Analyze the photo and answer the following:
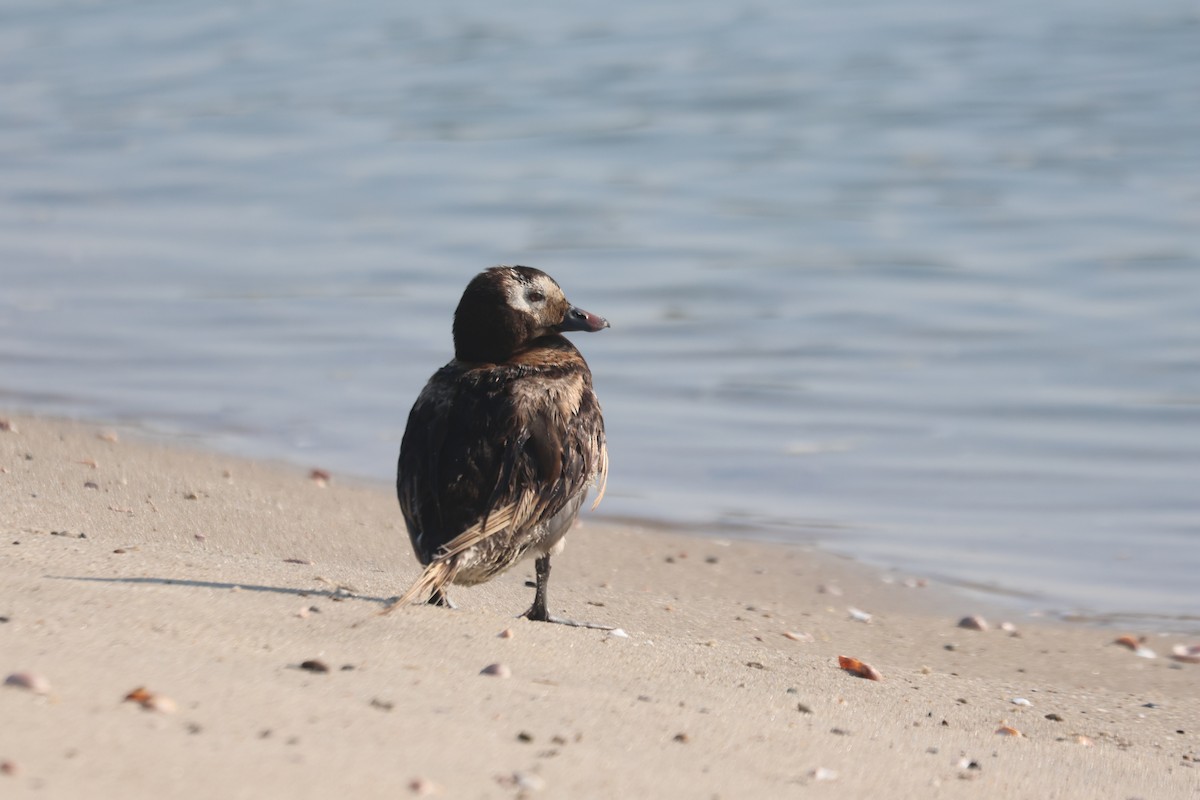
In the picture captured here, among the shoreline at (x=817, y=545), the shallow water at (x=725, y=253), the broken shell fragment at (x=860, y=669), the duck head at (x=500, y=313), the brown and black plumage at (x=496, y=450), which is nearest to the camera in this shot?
the brown and black plumage at (x=496, y=450)

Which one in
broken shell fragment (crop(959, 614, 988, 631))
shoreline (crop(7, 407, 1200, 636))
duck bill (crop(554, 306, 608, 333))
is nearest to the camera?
duck bill (crop(554, 306, 608, 333))

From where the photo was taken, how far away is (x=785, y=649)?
5.74 meters

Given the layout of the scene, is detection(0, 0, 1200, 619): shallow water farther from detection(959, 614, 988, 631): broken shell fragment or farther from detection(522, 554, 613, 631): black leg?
detection(522, 554, 613, 631): black leg

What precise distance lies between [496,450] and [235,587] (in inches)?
31.7

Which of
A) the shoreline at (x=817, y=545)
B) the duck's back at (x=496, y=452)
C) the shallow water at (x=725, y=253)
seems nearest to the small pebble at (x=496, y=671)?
the duck's back at (x=496, y=452)

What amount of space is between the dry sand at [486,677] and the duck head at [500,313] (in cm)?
80

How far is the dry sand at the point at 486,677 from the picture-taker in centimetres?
337

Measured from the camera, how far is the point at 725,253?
13.1 m

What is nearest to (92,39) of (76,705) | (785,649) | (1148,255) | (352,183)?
(352,183)

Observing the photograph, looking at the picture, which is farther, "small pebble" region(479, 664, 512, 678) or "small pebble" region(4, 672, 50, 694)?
"small pebble" region(479, 664, 512, 678)

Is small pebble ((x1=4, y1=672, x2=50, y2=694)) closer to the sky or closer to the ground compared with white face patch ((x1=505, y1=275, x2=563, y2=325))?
closer to the ground

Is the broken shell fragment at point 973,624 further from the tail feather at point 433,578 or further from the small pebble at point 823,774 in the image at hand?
the small pebble at point 823,774

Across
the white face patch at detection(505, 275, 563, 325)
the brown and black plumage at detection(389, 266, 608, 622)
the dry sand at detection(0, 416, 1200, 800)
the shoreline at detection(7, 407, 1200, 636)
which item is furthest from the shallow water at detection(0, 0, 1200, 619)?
the brown and black plumage at detection(389, 266, 608, 622)

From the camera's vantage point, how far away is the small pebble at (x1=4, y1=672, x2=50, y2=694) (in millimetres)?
3479
